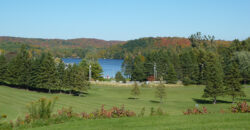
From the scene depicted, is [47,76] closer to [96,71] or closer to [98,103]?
[98,103]

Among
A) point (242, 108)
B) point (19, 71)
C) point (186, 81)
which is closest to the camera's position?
point (242, 108)

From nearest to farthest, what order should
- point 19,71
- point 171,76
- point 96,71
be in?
point 19,71
point 171,76
point 96,71

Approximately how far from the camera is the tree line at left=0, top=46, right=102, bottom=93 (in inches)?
1716

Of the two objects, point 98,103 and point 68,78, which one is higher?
point 68,78

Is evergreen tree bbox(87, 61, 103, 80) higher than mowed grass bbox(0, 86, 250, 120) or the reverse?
higher

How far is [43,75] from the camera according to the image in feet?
146

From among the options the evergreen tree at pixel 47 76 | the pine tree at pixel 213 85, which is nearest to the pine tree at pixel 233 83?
the pine tree at pixel 213 85

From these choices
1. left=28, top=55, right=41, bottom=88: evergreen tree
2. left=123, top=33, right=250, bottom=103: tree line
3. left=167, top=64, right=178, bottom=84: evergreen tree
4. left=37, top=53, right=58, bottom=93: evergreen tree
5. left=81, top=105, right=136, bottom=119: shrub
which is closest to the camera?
left=81, top=105, right=136, bottom=119: shrub

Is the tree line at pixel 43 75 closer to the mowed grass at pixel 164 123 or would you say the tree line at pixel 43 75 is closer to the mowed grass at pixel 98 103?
the mowed grass at pixel 98 103

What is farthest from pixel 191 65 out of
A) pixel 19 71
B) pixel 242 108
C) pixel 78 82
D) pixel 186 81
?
pixel 242 108

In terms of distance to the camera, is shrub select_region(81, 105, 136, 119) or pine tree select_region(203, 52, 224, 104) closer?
shrub select_region(81, 105, 136, 119)

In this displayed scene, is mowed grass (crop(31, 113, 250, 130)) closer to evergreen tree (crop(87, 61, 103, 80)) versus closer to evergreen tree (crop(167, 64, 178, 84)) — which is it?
evergreen tree (crop(167, 64, 178, 84))

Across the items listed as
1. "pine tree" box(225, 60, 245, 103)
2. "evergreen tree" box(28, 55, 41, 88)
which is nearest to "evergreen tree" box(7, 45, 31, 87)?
"evergreen tree" box(28, 55, 41, 88)

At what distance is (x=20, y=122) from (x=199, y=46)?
87.0 m
